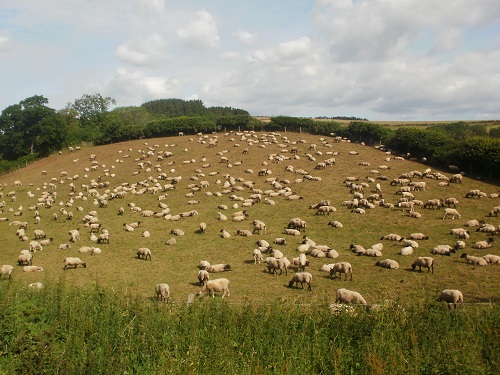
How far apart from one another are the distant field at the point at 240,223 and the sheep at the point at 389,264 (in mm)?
492

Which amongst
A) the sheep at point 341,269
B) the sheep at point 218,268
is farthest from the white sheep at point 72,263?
the sheep at point 341,269

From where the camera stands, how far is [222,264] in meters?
25.4

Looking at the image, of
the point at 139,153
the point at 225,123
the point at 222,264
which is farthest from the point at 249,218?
the point at 225,123

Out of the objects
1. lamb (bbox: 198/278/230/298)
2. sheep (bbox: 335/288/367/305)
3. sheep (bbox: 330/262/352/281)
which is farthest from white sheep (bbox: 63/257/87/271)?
sheep (bbox: 335/288/367/305)

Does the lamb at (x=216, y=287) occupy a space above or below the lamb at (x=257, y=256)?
above

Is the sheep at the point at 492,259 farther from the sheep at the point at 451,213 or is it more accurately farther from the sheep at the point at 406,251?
the sheep at the point at 451,213

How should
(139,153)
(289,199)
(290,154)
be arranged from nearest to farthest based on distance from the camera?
1. (289,199)
2. (290,154)
3. (139,153)

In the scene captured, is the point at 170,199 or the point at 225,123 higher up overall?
the point at 225,123

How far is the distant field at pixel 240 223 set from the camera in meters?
21.5

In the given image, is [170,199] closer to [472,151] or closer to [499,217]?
[499,217]

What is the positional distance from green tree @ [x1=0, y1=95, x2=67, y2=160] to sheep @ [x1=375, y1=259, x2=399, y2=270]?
264 feet

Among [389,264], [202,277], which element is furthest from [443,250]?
[202,277]

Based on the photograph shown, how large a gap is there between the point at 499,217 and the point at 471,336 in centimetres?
3002

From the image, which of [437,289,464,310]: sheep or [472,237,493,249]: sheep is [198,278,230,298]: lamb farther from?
[472,237,493,249]: sheep
